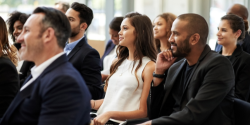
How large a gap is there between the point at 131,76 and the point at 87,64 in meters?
0.45

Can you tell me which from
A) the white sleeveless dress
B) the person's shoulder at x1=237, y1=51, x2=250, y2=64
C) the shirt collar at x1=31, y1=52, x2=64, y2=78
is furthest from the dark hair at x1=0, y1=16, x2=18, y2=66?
the person's shoulder at x1=237, y1=51, x2=250, y2=64

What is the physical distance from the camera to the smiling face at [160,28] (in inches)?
129

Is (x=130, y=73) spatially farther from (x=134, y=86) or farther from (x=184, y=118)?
(x=184, y=118)

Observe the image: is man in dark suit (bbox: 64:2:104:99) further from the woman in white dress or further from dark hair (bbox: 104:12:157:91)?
dark hair (bbox: 104:12:157:91)

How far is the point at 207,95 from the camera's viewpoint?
1840 millimetres

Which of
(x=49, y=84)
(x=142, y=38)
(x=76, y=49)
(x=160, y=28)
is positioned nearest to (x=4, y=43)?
(x=76, y=49)

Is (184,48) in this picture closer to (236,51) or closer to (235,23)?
(236,51)

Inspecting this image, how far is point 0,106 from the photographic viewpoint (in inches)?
85.6

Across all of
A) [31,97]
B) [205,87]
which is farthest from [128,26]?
[31,97]

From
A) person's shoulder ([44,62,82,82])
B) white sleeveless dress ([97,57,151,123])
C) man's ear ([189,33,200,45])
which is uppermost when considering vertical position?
man's ear ([189,33,200,45])

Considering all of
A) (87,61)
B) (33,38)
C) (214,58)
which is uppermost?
(33,38)

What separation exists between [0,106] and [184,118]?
1.31 meters

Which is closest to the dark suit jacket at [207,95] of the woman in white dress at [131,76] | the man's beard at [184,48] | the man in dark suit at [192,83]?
the man in dark suit at [192,83]

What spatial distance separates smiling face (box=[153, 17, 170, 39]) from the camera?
3.29 m
